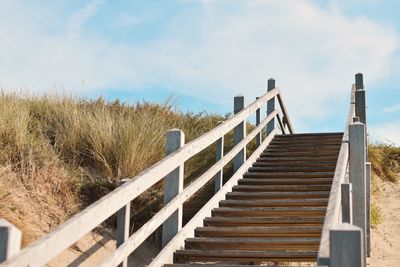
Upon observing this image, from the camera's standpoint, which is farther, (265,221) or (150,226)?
(265,221)

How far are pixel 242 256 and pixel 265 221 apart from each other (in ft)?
3.59

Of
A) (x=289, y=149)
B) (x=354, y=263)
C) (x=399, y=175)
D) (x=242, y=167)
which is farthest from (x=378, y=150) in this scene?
(x=354, y=263)

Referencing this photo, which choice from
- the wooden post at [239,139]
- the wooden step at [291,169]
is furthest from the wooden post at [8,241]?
the wooden step at [291,169]

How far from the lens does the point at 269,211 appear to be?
22.6ft

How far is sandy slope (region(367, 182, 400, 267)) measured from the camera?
31.8 feet

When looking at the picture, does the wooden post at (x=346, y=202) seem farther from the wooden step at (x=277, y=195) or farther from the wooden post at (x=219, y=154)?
the wooden post at (x=219, y=154)

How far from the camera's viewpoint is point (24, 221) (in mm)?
6043

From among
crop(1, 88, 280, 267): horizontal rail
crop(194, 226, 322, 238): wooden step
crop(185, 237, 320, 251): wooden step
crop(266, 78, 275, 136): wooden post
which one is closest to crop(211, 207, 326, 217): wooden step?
crop(194, 226, 322, 238): wooden step

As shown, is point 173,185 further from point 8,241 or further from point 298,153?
point 298,153

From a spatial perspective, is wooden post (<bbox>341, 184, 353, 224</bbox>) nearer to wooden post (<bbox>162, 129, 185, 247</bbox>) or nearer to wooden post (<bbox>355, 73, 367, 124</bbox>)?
wooden post (<bbox>162, 129, 185, 247</bbox>)

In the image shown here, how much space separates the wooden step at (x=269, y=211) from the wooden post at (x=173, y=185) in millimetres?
1323

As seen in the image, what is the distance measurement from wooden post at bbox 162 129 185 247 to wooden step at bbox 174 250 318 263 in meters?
0.23

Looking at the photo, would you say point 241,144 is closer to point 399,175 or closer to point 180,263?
point 180,263

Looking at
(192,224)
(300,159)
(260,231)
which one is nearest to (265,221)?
(260,231)
